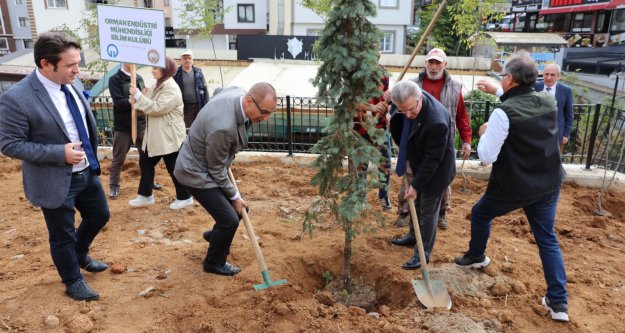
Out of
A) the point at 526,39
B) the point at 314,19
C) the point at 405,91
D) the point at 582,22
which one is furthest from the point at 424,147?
the point at 582,22

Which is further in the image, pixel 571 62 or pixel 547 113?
pixel 571 62

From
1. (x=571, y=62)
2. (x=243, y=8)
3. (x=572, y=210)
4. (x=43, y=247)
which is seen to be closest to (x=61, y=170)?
(x=43, y=247)

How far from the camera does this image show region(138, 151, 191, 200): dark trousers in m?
5.48

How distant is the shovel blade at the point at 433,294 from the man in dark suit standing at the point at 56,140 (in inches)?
103

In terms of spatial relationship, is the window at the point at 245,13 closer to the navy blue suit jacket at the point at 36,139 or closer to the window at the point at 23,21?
the window at the point at 23,21

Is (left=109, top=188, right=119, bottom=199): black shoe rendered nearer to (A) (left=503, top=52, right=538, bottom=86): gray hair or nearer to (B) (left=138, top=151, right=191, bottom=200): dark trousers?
(B) (left=138, top=151, right=191, bottom=200): dark trousers

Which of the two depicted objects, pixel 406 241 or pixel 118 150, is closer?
pixel 406 241

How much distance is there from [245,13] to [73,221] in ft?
92.7

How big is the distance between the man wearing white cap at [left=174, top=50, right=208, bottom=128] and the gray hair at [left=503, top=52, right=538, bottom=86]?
4.49 m

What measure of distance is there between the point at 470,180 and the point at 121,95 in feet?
16.0

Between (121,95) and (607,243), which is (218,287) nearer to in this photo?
(121,95)

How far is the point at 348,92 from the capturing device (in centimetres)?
347

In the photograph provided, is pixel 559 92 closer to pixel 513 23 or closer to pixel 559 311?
pixel 559 311

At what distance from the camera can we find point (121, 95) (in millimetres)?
5527
